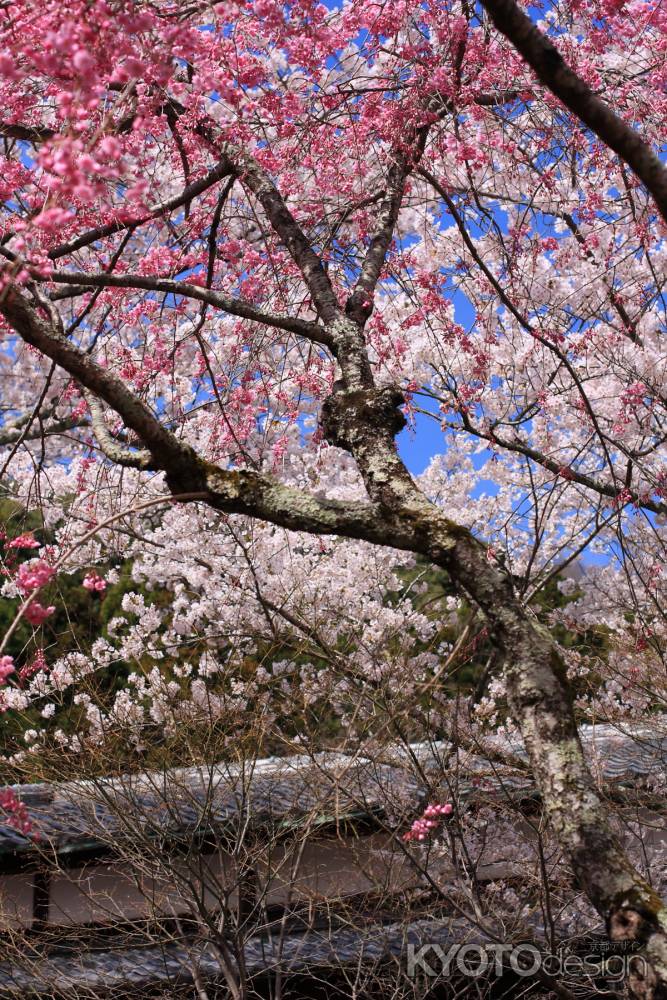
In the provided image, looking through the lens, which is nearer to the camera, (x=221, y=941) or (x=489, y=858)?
(x=221, y=941)

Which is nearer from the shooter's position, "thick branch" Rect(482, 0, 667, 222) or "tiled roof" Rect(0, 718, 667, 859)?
"thick branch" Rect(482, 0, 667, 222)

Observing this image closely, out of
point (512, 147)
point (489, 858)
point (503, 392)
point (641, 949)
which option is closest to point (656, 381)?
point (503, 392)

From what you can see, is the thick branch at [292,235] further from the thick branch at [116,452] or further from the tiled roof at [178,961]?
the tiled roof at [178,961]

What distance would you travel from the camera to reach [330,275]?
5953 mm

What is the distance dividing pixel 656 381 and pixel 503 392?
2.47 meters

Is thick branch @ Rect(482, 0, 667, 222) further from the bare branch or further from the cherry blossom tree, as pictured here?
the bare branch

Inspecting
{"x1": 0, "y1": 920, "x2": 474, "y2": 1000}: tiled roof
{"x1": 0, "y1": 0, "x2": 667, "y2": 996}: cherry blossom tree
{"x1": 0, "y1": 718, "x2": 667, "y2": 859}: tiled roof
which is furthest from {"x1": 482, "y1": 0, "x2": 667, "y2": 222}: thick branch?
{"x1": 0, "y1": 920, "x2": 474, "y2": 1000}: tiled roof

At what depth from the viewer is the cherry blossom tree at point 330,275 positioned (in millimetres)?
2432

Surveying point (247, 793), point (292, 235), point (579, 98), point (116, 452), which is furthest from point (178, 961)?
point (579, 98)

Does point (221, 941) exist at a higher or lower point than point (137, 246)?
lower

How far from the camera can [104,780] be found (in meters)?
5.75

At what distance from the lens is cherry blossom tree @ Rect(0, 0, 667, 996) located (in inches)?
95.7

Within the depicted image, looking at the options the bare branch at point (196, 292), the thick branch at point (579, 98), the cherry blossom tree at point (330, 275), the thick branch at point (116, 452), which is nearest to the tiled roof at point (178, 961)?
the cherry blossom tree at point (330, 275)

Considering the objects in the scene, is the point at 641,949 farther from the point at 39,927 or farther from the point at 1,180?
the point at 39,927
